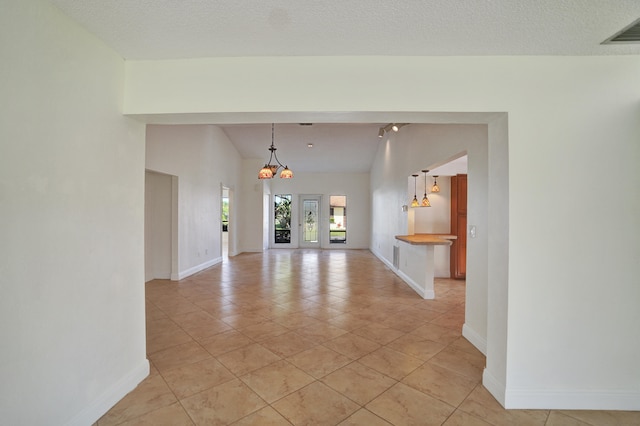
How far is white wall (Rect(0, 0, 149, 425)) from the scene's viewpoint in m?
1.38

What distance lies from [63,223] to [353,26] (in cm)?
207

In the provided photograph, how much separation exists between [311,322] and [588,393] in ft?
8.40

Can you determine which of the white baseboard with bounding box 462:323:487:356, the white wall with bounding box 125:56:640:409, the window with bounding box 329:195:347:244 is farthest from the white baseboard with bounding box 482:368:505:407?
the window with bounding box 329:195:347:244

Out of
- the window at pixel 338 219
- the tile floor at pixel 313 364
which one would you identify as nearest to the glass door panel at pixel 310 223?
the window at pixel 338 219

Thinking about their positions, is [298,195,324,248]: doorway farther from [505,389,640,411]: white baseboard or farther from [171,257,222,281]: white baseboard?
[505,389,640,411]: white baseboard

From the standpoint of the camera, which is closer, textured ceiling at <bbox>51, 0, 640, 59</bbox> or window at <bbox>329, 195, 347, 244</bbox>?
textured ceiling at <bbox>51, 0, 640, 59</bbox>

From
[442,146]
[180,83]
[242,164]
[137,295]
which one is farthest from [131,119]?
[242,164]

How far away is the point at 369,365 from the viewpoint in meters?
2.57

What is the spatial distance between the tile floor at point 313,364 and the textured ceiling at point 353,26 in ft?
8.25

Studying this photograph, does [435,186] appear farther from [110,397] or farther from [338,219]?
[338,219]

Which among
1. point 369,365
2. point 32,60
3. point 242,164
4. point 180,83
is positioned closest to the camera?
point 32,60

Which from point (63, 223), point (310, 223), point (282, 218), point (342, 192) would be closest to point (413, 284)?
point (63, 223)

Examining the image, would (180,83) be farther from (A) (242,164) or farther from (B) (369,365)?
(A) (242,164)

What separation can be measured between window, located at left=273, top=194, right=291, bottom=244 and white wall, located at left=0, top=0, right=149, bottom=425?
29.3 feet
